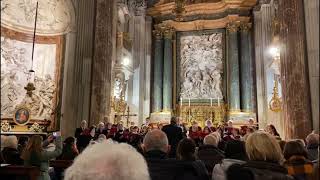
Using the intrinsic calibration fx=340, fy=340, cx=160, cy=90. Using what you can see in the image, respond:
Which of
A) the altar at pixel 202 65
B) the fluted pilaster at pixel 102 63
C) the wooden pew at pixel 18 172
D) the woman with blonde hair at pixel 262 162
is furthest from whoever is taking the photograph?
the altar at pixel 202 65

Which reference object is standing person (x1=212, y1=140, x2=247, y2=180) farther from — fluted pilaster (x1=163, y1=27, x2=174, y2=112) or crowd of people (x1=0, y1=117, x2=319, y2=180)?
fluted pilaster (x1=163, y1=27, x2=174, y2=112)

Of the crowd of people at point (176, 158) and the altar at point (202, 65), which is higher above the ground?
the altar at point (202, 65)

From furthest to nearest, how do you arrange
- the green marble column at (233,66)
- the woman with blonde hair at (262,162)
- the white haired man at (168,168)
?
the green marble column at (233,66) < the white haired man at (168,168) < the woman with blonde hair at (262,162)

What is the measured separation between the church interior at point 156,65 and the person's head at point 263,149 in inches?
38.1

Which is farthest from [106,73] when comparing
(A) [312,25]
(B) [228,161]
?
(B) [228,161]

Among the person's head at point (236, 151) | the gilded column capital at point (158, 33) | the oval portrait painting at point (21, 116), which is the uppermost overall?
the gilded column capital at point (158, 33)

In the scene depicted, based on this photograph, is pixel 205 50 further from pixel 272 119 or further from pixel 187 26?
pixel 272 119

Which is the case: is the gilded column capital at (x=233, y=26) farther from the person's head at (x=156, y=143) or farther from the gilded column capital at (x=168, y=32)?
the person's head at (x=156, y=143)

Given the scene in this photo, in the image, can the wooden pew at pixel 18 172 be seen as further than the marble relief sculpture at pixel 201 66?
No

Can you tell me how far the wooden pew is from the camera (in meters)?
4.42

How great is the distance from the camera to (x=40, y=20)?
11234mm

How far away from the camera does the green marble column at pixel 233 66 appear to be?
60.2ft

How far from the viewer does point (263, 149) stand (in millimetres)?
2742

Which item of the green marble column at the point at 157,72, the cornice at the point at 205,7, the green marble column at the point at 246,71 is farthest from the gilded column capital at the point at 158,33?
the green marble column at the point at 246,71
